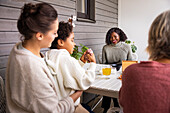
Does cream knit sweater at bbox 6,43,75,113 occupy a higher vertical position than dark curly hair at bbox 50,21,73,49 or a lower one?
lower

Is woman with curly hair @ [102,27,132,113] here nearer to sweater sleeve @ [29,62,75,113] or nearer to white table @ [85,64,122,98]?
white table @ [85,64,122,98]

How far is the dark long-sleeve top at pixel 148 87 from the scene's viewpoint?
729mm

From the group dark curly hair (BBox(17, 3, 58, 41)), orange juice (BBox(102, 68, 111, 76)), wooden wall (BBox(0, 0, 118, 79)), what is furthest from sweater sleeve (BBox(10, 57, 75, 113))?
orange juice (BBox(102, 68, 111, 76))

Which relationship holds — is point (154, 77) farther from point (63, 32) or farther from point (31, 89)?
point (63, 32)

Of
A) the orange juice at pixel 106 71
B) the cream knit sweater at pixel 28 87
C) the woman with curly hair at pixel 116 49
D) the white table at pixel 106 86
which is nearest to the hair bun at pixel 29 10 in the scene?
the cream knit sweater at pixel 28 87

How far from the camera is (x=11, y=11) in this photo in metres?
1.58

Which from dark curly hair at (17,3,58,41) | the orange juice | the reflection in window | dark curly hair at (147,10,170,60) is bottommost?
the orange juice

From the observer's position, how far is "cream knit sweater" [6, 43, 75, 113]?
34.3 inches

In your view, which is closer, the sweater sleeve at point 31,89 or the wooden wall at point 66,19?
the sweater sleeve at point 31,89

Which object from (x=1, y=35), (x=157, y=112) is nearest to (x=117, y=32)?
(x=1, y=35)

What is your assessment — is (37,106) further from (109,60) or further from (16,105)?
(109,60)

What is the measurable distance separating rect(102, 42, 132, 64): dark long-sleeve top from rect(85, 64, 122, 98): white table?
115 cm

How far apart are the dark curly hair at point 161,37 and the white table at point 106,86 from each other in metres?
0.60

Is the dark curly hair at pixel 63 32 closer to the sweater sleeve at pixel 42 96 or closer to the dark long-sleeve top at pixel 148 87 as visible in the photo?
the sweater sleeve at pixel 42 96
